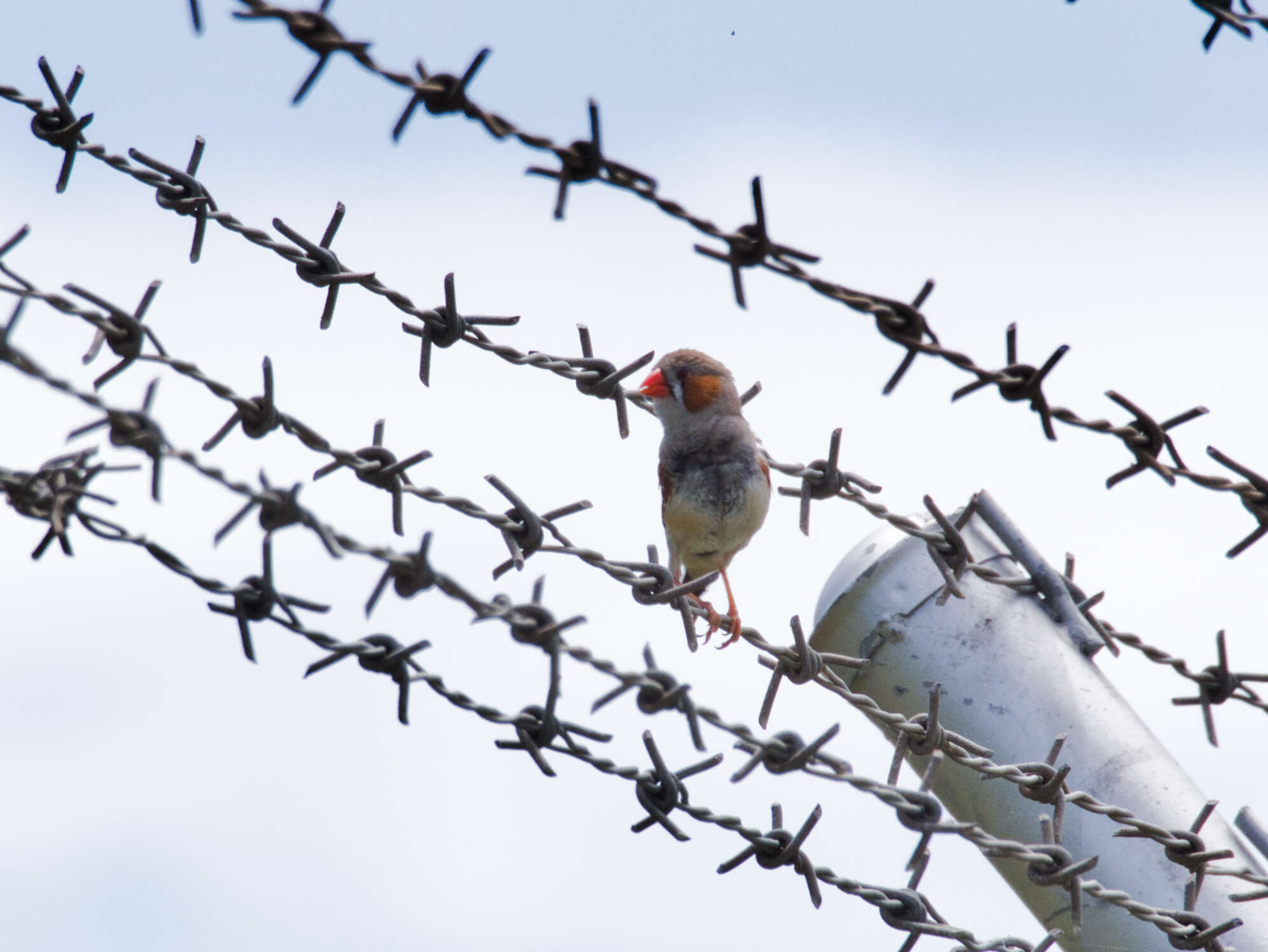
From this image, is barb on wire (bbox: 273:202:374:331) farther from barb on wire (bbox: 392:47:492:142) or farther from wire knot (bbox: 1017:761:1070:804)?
wire knot (bbox: 1017:761:1070:804)

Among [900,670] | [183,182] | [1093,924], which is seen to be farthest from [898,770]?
[183,182]

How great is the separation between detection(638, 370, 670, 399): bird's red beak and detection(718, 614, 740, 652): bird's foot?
3.27 feet

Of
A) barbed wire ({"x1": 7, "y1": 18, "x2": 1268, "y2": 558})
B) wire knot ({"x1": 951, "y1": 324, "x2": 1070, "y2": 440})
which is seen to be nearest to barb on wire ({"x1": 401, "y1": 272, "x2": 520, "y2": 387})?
barbed wire ({"x1": 7, "y1": 18, "x2": 1268, "y2": 558})

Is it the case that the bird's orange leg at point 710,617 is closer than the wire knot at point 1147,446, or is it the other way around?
the wire knot at point 1147,446

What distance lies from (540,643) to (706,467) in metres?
2.94

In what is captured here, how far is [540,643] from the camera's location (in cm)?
276

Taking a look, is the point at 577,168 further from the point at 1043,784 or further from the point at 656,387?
the point at 656,387

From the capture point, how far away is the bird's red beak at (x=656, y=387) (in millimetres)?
5910

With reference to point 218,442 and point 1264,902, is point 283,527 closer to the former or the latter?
point 218,442

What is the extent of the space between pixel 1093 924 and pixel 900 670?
32.7 inches

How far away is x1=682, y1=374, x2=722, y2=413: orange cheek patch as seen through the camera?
5766mm

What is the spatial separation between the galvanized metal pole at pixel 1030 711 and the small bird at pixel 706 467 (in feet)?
4.88

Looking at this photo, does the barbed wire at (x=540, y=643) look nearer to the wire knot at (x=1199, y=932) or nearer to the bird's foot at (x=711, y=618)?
the wire knot at (x=1199, y=932)

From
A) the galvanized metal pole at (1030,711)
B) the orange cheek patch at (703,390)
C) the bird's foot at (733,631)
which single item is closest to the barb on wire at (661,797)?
the galvanized metal pole at (1030,711)
